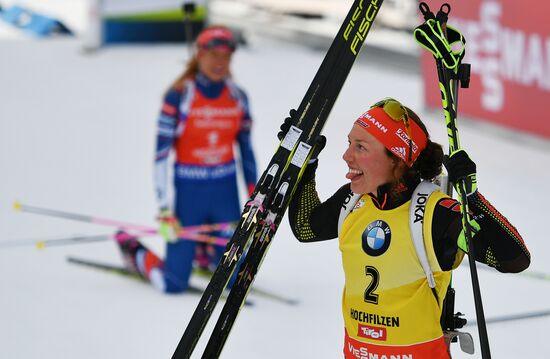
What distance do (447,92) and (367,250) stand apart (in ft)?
1.83

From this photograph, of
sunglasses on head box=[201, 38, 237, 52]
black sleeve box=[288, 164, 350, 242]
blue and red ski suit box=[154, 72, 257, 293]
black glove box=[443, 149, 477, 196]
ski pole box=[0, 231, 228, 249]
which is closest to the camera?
black glove box=[443, 149, 477, 196]

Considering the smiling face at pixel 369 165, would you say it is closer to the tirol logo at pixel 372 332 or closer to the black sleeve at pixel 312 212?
the black sleeve at pixel 312 212

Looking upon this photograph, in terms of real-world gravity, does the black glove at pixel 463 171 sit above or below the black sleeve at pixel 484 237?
above

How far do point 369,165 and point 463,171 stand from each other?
1.13 ft

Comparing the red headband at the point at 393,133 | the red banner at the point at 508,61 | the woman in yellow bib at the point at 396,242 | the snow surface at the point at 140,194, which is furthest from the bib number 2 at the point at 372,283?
the red banner at the point at 508,61

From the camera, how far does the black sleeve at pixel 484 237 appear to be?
3338 mm

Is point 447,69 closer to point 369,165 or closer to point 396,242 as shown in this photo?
point 369,165

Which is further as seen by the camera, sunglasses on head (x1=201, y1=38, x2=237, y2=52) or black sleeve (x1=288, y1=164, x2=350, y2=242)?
sunglasses on head (x1=201, y1=38, x2=237, y2=52)

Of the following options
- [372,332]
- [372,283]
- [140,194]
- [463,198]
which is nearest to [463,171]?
[463,198]

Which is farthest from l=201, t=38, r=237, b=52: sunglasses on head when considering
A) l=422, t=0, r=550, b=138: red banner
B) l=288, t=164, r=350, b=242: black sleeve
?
l=422, t=0, r=550, b=138: red banner

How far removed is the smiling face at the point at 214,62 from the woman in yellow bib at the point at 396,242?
284 centimetres

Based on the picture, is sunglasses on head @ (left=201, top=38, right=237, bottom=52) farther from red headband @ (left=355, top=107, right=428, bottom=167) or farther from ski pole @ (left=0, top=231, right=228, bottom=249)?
red headband @ (left=355, top=107, right=428, bottom=167)

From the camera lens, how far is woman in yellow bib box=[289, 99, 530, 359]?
11.4 ft

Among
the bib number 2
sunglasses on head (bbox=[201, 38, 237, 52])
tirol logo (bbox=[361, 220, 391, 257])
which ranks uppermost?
sunglasses on head (bbox=[201, 38, 237, 52])
